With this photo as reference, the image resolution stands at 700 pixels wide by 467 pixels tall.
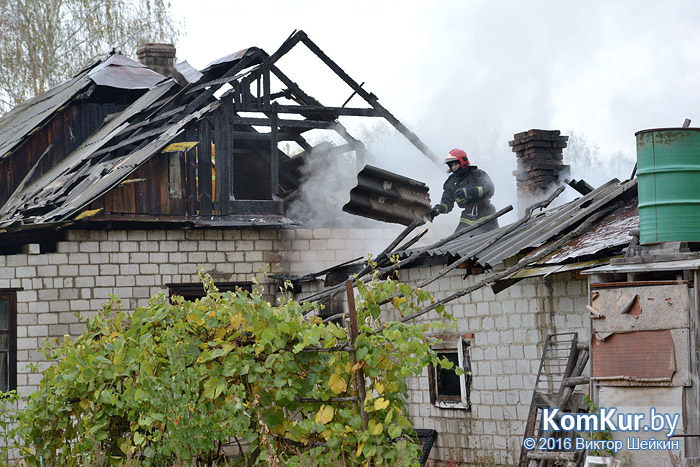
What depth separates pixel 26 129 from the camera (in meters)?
16.0

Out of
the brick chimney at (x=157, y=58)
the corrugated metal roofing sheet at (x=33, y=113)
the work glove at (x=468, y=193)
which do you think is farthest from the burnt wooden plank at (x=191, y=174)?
the brick chimney at (x=157, y=58)

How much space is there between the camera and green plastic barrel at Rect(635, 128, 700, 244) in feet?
24.4

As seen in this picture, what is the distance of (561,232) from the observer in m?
9.35

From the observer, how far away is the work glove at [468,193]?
12.3 m

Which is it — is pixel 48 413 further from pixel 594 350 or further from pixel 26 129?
pixel 26 129

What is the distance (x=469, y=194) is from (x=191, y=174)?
13.5ft

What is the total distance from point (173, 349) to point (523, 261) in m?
3.53

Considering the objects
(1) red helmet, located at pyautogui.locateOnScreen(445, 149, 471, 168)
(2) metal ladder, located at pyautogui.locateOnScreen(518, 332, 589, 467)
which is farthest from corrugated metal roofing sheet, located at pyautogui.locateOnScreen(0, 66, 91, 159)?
(2) metal ladder, located at pyautogui.locateOnScreen(518, 332, 589, 467)

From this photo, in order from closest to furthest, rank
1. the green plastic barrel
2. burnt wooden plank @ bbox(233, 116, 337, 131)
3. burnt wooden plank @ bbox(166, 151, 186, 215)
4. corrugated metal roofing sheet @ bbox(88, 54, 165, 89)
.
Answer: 1. the green plastic barrel
2. burnt wooden plank @ bbox(166, 151, 186, 215)
3. burnt wooden plank @ bbox(233, 116, 337, 131)
4. corrugated metal roofing sheet @ bbox(88, 54, 165, 89)

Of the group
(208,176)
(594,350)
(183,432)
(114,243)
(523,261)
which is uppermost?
(208,176)

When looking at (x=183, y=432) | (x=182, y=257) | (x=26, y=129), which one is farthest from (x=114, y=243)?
(x=183, y=432)

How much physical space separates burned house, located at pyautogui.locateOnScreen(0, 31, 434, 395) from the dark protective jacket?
260cm

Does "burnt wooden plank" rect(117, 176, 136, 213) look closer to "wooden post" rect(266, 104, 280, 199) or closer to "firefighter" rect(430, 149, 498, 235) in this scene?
"wooden post" rect(266, 104, 280, 199)

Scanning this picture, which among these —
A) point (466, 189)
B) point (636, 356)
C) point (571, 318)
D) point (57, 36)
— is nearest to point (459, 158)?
point (466, 189)
